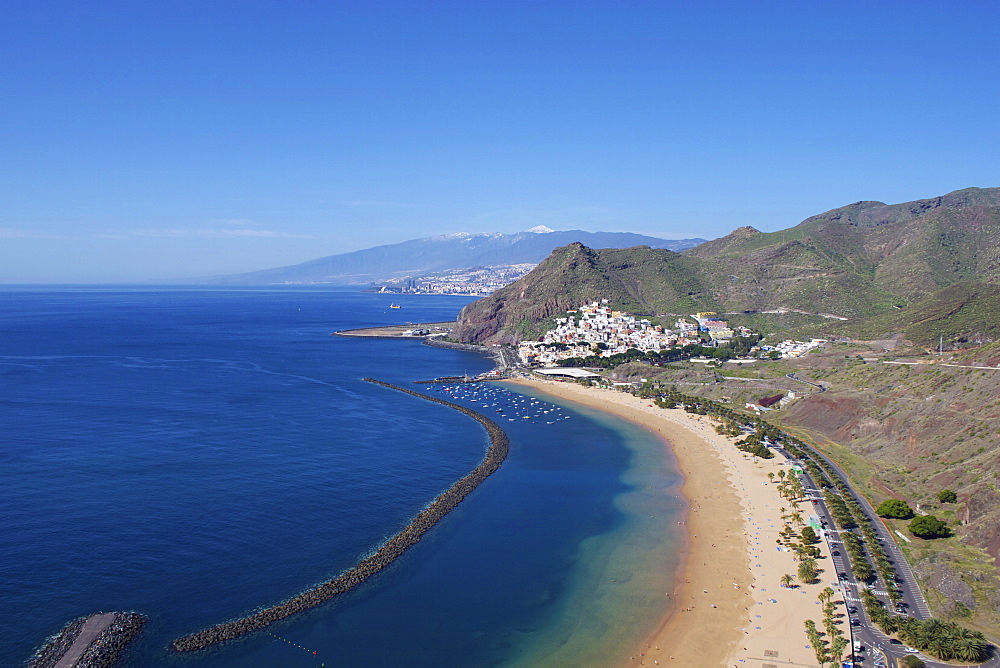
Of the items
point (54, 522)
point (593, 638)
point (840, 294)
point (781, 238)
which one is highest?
point (781, 238)

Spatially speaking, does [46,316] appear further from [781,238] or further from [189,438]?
[781,238]

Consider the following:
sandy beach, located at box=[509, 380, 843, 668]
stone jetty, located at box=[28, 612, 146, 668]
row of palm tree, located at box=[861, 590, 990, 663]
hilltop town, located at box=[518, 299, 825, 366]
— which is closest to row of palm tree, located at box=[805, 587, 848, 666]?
sandy beach, located at box=[509, 380, 843, 668]

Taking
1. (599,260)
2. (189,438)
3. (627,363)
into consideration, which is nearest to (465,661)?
(189,438)

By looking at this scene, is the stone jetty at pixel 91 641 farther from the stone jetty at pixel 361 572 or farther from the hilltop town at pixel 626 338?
the hilltop town at pixel 626 338

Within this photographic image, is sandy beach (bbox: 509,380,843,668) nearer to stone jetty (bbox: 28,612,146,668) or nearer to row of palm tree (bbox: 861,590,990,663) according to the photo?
row of palm tree (bbox: 861,590,990,663)

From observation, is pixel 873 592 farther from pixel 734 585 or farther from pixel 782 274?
pixel 782 274

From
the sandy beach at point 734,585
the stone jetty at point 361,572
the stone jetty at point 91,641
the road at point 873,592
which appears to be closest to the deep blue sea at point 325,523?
the stone jetty at point 361,572

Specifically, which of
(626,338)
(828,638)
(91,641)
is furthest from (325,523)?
(626,338)
